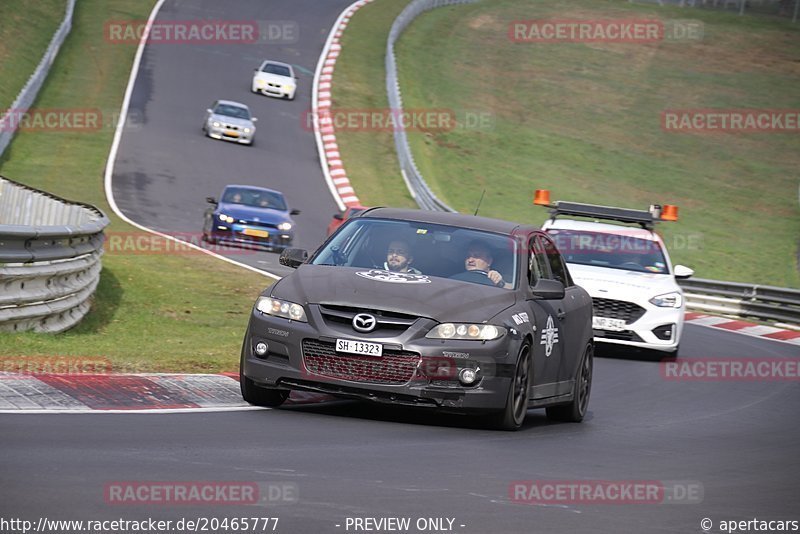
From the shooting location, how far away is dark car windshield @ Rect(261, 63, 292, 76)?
45.7 m

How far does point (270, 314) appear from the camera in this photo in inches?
379

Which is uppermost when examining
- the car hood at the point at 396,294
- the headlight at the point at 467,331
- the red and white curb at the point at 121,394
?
the car hood at the point at 396,294

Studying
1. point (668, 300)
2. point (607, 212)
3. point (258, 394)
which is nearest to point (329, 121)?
point (607, 212)

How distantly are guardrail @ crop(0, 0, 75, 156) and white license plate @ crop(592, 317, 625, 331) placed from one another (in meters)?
20.9

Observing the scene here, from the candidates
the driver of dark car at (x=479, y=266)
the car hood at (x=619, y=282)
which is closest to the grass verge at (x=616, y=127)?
the car hood at (x=619, y=282)

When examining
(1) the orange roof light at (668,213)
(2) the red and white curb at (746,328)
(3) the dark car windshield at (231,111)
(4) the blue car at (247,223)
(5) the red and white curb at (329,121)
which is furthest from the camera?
(3) the dark car windshield at (231,111)

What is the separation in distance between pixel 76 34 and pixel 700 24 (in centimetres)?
2874

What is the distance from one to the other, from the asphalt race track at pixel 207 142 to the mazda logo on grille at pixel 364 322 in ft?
46.3

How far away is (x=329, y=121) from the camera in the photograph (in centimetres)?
4347

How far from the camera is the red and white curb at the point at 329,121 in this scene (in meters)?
36.4

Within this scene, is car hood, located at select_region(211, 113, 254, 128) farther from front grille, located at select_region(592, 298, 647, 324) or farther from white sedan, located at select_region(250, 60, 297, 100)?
front grille, located at select_region(592, 298, 647, 324)

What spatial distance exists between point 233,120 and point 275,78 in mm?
6226

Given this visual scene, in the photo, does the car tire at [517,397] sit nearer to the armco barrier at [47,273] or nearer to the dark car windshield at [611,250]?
the armco barrier at [47,273]

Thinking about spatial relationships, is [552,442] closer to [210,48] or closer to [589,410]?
[589,410]
